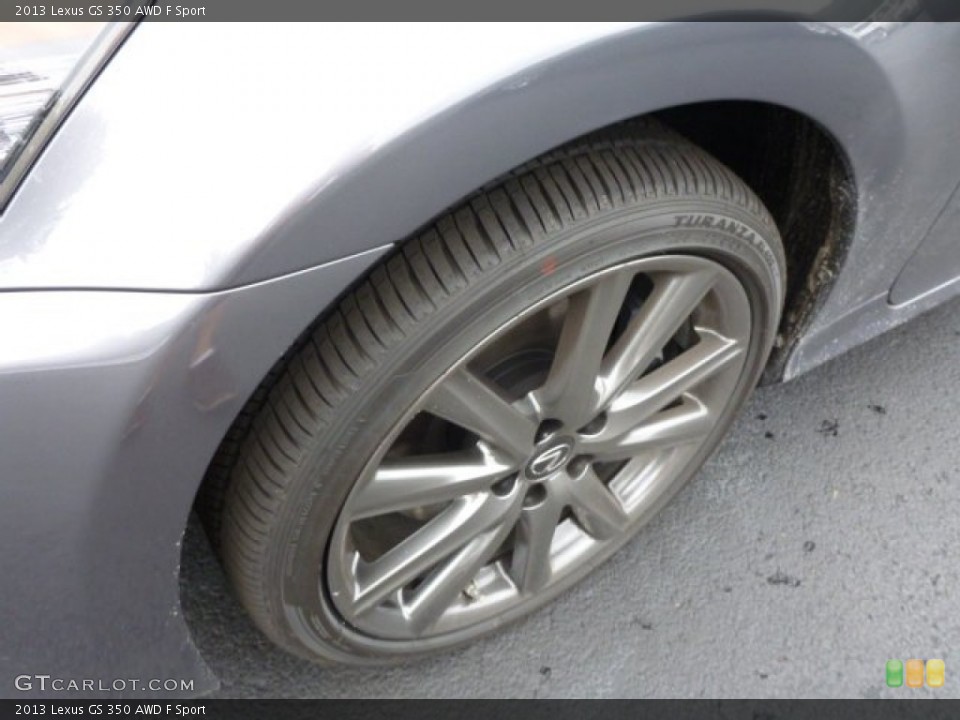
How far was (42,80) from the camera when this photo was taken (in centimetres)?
90

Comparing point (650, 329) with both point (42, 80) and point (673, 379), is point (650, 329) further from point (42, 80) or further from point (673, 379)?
point (42, 80)

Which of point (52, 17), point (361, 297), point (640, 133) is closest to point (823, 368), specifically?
point (640, 133)

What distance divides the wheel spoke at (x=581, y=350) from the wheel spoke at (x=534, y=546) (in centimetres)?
18

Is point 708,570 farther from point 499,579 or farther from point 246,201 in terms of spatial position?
point 246,201

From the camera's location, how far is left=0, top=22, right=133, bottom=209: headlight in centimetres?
88

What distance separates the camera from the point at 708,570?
1751mm

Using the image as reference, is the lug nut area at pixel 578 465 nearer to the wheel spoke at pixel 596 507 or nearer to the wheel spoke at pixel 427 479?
the wheel spoke at pixel 596 507

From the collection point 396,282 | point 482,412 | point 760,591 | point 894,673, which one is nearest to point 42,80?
point 396,282

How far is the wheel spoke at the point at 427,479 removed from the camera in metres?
1.20

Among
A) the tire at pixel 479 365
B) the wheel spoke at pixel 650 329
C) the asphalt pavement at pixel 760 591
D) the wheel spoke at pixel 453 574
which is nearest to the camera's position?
the tire at pixel 479 365

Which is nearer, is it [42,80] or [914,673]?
[42,80]

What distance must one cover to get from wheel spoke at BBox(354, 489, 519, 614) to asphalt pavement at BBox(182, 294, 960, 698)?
0.34 meters

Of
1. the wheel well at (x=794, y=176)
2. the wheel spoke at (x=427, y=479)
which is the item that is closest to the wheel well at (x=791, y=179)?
the wheel well at (x=794, y=176)

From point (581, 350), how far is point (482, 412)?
17cm
